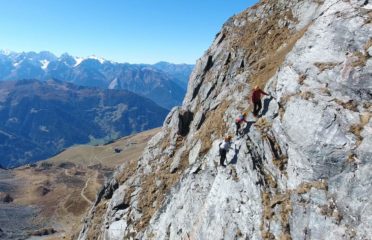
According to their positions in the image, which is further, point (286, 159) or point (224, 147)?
point (224, 147)

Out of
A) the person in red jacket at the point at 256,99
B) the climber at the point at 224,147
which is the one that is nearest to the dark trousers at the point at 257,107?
the person in red jacket at the point at 256,99

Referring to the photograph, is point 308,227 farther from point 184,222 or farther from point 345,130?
point 184,222

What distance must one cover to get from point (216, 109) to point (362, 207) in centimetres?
2570

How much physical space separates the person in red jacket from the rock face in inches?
19.8

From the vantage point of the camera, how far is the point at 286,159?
89.8 ft

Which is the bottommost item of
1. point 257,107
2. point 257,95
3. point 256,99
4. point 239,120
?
point 239,120

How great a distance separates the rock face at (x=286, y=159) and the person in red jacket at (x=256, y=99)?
50 cm

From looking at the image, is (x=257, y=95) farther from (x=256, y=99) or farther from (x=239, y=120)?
(x=239, y=120)

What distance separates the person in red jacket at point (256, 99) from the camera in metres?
31.2

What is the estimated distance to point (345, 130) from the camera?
947 inches

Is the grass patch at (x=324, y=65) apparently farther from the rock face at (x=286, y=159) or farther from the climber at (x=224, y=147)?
the climber at (x=224, y=147)

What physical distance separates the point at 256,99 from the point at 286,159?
244 inches

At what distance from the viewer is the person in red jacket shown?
31172mm

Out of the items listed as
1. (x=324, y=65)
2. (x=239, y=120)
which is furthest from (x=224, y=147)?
(x=324, y=65)
